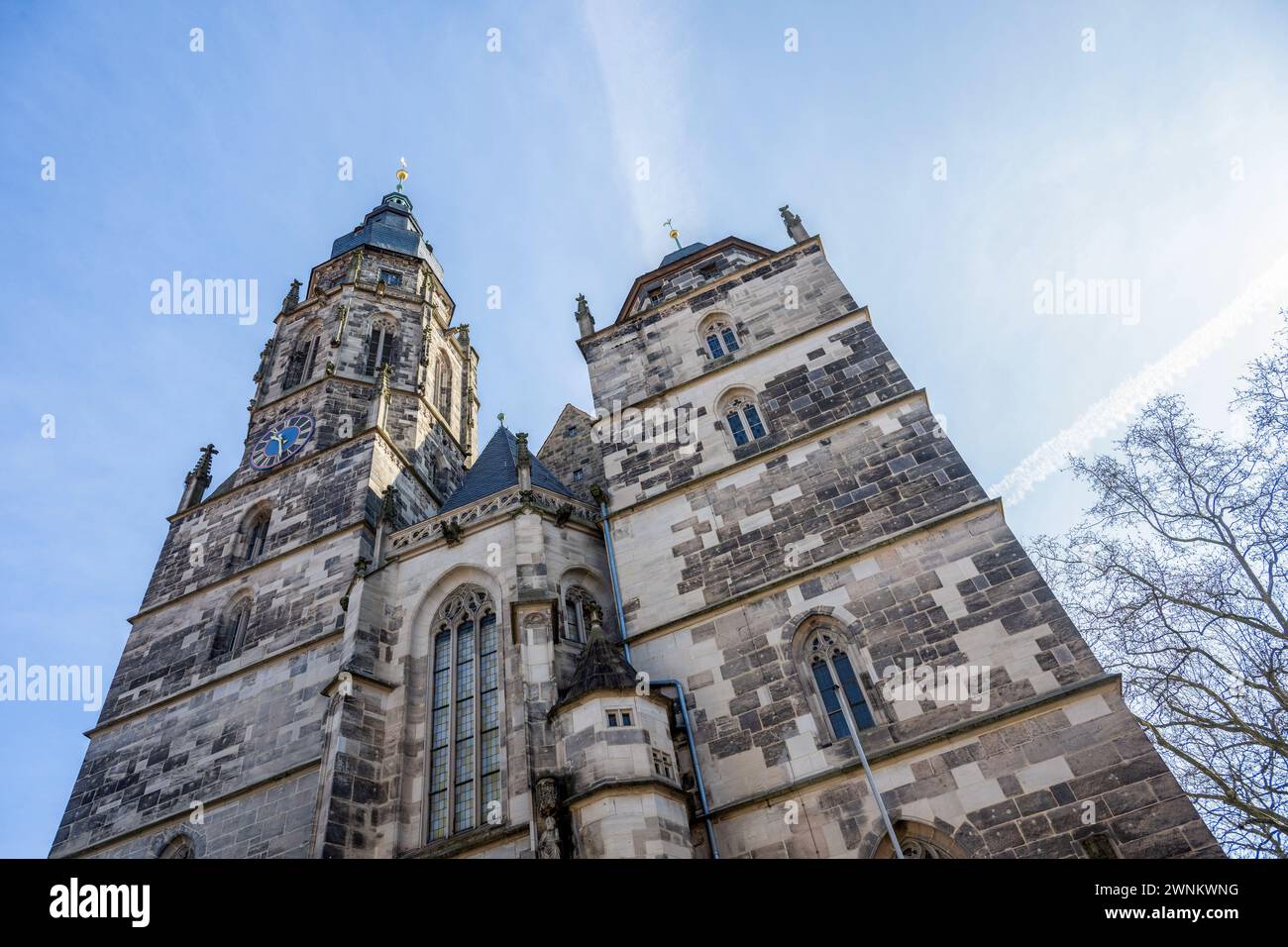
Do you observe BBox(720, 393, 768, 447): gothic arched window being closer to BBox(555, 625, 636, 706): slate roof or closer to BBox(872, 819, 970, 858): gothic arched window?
BBox(555, 625, 636, 706): slate roof

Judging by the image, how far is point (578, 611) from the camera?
471 inches

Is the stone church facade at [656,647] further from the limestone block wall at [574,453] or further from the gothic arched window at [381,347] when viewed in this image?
the gothic arched window at [381,347]

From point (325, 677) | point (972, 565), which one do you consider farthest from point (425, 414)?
point (972, 565)

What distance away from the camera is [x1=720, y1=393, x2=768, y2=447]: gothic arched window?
43.1 feet

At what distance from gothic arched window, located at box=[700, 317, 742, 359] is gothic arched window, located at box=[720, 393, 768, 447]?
4.61 feet

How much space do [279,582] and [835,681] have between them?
10.5m

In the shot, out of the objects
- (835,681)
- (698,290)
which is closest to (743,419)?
(698,290)

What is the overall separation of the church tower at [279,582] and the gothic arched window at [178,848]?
0.03m

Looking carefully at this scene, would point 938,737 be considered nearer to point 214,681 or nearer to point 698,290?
point 698,290

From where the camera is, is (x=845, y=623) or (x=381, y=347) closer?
(x=845, y=623)

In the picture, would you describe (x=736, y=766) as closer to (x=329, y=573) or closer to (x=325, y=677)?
(x=325, y=677)

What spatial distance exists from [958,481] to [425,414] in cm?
1338

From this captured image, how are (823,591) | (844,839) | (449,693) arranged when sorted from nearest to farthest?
(844,839) → (823,591) → (449,693)
